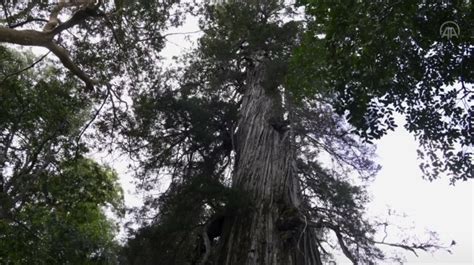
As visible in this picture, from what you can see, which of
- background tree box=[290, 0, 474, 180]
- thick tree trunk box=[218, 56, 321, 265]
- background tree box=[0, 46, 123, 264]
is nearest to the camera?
background tree box=[290, 0, 474, 180]

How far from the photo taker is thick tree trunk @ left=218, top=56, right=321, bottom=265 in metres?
3.94

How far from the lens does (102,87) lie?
586 centimetres

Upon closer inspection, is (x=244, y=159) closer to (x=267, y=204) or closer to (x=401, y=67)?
(x=267, y=204)

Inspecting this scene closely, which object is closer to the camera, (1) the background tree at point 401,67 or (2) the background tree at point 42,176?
(1) the background tree at point 401,67

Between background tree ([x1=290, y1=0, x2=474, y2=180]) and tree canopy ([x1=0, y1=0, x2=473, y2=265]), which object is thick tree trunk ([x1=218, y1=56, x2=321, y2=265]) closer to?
tree canopy ([x1=0, y1=0, x2=473, y2=265])

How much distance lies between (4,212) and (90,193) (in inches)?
43.0

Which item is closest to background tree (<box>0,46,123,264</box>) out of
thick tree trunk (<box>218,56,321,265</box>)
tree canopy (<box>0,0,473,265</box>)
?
tree canopy (<box>0,0,473,265</box>)

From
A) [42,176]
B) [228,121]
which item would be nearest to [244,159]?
[228,121]

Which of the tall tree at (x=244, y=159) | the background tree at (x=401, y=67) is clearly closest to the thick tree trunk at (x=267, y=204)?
the tall tree at (x=244, y=159)

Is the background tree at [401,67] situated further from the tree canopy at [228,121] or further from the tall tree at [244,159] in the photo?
the tall tree at [244,159]

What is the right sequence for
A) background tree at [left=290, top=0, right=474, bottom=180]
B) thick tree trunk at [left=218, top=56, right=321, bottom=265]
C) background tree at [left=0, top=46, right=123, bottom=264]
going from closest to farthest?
background tree at [left=290, top=0, right=474, bottom=180], thick tree trunk at [left=218, top=56, right=321, bottom=265], background tree at [left=0, top=46, right=123, bottom=264]

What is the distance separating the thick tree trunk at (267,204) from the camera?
3.94 metres

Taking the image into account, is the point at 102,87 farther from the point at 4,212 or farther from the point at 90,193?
the point at 4,212

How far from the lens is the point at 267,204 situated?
4.35m
